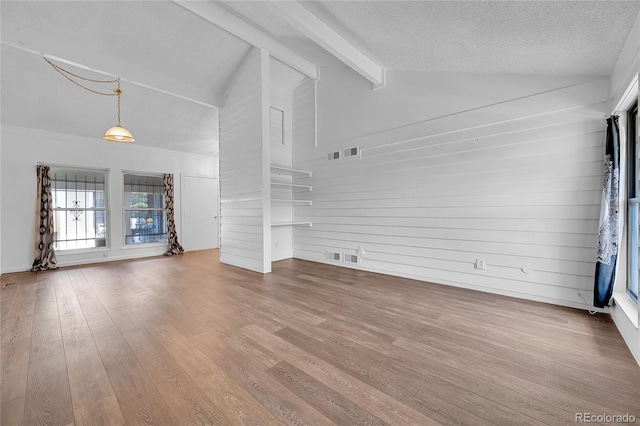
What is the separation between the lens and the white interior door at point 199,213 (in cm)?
734

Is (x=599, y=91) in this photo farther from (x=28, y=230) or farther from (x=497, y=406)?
(x=28, y=230)

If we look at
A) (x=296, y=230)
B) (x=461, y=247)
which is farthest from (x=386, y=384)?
(x=296, y=230)

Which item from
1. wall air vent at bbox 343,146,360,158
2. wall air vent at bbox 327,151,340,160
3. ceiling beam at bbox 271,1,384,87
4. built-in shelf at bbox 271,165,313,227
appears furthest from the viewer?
built-in shelf at bbox 271,165,313,227

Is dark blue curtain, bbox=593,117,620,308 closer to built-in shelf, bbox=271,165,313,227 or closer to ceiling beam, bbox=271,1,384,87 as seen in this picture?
ceiling beam, bbox=271,1,384,87

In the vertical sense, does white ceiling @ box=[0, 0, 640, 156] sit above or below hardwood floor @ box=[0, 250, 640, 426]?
above

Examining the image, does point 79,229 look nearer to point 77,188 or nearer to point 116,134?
point 77,188

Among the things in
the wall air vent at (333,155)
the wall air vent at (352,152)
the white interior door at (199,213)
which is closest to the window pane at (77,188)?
the white interior door at (199,213)

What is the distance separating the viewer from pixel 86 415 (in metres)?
1.37

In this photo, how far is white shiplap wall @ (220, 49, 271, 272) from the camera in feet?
14.7

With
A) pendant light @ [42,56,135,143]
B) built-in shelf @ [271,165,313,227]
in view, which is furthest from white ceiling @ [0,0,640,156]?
built-in shelf @ [271,165,313,227]

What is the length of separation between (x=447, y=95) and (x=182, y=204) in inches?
273

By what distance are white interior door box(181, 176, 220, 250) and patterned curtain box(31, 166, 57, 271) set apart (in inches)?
103

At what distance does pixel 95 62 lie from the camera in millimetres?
3928

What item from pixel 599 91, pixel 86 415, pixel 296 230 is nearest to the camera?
pixel 86 415
